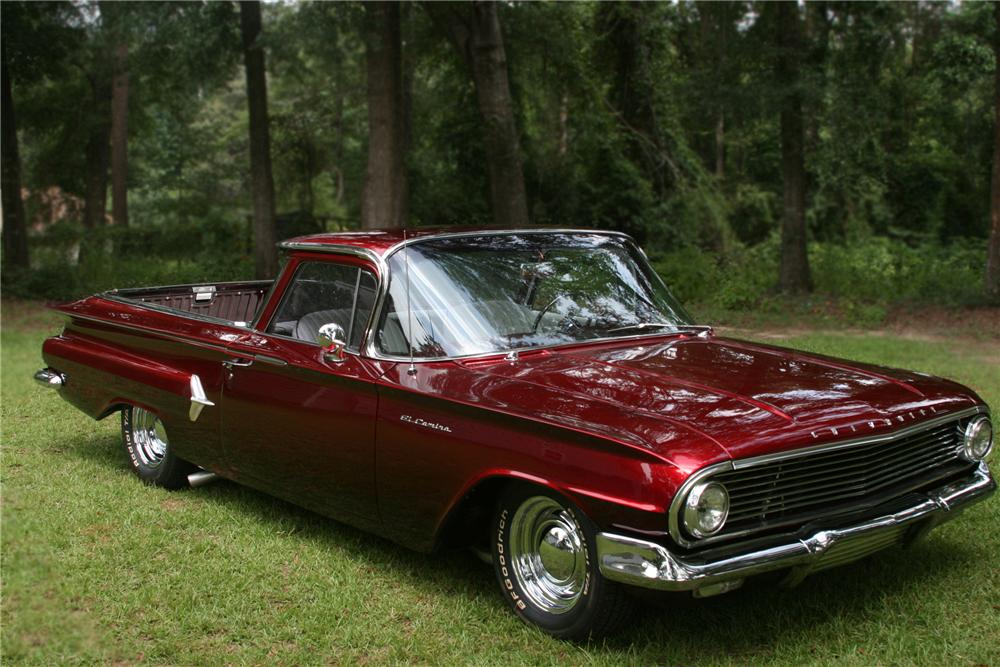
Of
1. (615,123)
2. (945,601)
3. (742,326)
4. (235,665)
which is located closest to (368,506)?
(235,665)

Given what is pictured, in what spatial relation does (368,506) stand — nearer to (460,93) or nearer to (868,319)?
(868,319)

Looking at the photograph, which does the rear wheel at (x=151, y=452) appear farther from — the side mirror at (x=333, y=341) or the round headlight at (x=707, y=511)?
the round headlight at (x=707, y=511)

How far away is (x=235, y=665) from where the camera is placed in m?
4.01

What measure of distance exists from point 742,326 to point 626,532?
11.5 meters

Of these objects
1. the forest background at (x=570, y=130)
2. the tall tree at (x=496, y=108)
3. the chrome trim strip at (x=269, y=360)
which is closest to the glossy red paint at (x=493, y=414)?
the chrome trim strip at (x=269, y=360)

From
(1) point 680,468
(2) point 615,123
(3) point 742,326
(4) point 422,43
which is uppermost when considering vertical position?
(4) point 422,43

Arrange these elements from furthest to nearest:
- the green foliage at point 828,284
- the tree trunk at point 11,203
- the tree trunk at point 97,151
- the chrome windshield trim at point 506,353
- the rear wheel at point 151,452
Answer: the tree trunk at point 97,151
the tree trunk at point 11,203
the green foliage at point 828,284
the rear wheel at point 151,452
the chrome windshield trim at point 506,353

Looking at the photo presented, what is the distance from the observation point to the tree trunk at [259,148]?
1886cm

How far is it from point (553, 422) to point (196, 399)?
268 centimetres

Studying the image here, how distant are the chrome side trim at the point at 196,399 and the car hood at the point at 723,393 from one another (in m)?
1.98

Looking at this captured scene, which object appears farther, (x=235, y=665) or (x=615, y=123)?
(x=615, y=123)

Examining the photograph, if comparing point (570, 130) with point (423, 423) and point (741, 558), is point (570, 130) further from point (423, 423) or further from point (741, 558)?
point (741, 558)

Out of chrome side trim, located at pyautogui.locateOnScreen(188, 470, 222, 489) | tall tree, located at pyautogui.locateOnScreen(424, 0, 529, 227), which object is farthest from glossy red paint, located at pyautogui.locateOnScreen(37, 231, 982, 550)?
tall tree, located at pyautogui.locateOnScreen(424, 0, 529, 227)

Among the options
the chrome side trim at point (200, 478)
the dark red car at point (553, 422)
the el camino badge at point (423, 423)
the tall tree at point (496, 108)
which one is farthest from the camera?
the tall tree at point (496, 108)
